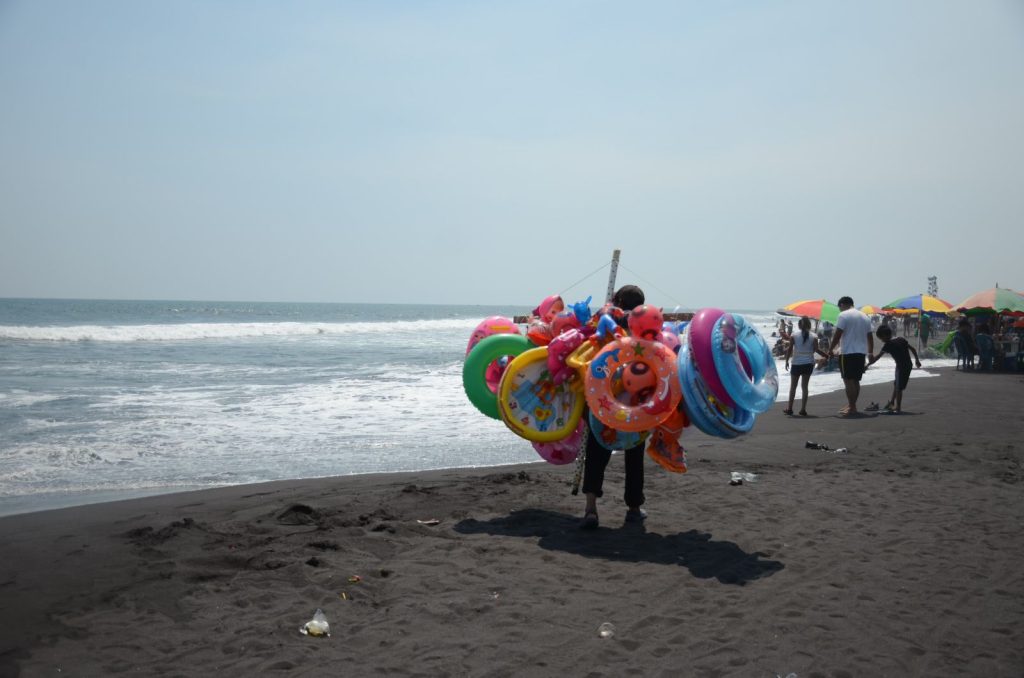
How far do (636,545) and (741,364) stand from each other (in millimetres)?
1465

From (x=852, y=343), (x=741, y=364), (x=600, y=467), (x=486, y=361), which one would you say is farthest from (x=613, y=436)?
(x=852, y=343)

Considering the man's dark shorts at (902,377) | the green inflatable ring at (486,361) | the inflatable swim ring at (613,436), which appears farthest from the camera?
the man's dark shorts at (902,377)

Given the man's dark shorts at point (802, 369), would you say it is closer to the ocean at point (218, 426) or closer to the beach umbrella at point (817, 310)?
the ocean at point (218, 426)

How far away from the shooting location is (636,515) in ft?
18.9

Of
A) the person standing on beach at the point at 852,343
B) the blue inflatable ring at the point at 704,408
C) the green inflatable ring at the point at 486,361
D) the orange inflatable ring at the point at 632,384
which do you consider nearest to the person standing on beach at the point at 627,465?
the orange inflatable ring at the point at 632,384

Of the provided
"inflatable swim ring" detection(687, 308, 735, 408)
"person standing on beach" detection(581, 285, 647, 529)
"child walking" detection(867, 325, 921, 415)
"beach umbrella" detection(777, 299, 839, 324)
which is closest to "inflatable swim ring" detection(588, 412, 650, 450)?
"person standing on beach" detection(581, 285, 647, 529)

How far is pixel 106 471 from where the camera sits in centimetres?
786

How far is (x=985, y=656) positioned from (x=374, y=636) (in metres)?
2.85

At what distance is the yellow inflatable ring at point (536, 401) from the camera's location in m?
5.56

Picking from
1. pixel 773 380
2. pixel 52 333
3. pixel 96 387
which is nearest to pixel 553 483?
pixel 773 380

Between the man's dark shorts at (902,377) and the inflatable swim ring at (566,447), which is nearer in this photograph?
the inflatable swim ring at (566,447)

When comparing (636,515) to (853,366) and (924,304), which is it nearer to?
(853,366)

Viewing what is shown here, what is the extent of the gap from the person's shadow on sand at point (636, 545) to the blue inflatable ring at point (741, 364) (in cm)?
100

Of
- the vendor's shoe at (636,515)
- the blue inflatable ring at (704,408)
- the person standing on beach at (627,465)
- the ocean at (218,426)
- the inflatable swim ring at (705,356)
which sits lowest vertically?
the ocean at (218,426)
